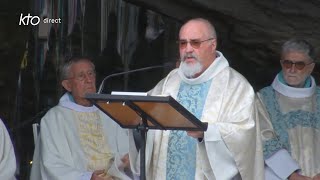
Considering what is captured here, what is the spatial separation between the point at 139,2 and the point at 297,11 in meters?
1.52

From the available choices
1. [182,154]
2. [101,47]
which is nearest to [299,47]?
[182,154]

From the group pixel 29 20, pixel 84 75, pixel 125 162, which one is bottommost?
pixel 125 162

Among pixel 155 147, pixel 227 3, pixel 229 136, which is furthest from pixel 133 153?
pixel 227 3

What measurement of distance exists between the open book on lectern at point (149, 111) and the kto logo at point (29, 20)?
3.65m

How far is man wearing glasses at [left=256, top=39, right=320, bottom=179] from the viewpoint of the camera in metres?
8.12

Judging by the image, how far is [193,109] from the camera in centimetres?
746

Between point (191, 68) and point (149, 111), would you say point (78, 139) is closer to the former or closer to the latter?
point (191, 68)

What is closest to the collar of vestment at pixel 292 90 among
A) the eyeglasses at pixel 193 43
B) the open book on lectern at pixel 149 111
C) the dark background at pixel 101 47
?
the dark background at pixel 101 47

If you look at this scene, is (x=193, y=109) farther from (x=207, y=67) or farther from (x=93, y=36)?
(x=93, y=36)

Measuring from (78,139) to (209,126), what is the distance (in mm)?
1880

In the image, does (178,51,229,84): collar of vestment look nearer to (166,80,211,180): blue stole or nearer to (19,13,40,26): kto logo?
(166,80,211,180): blue stole

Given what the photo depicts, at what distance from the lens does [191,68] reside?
730 centimetres

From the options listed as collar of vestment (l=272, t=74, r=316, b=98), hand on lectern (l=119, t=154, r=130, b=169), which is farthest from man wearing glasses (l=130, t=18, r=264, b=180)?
collar of vestment (l=272, t=74, r=316, b=98)

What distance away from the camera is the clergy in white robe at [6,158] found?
781 centimetres
